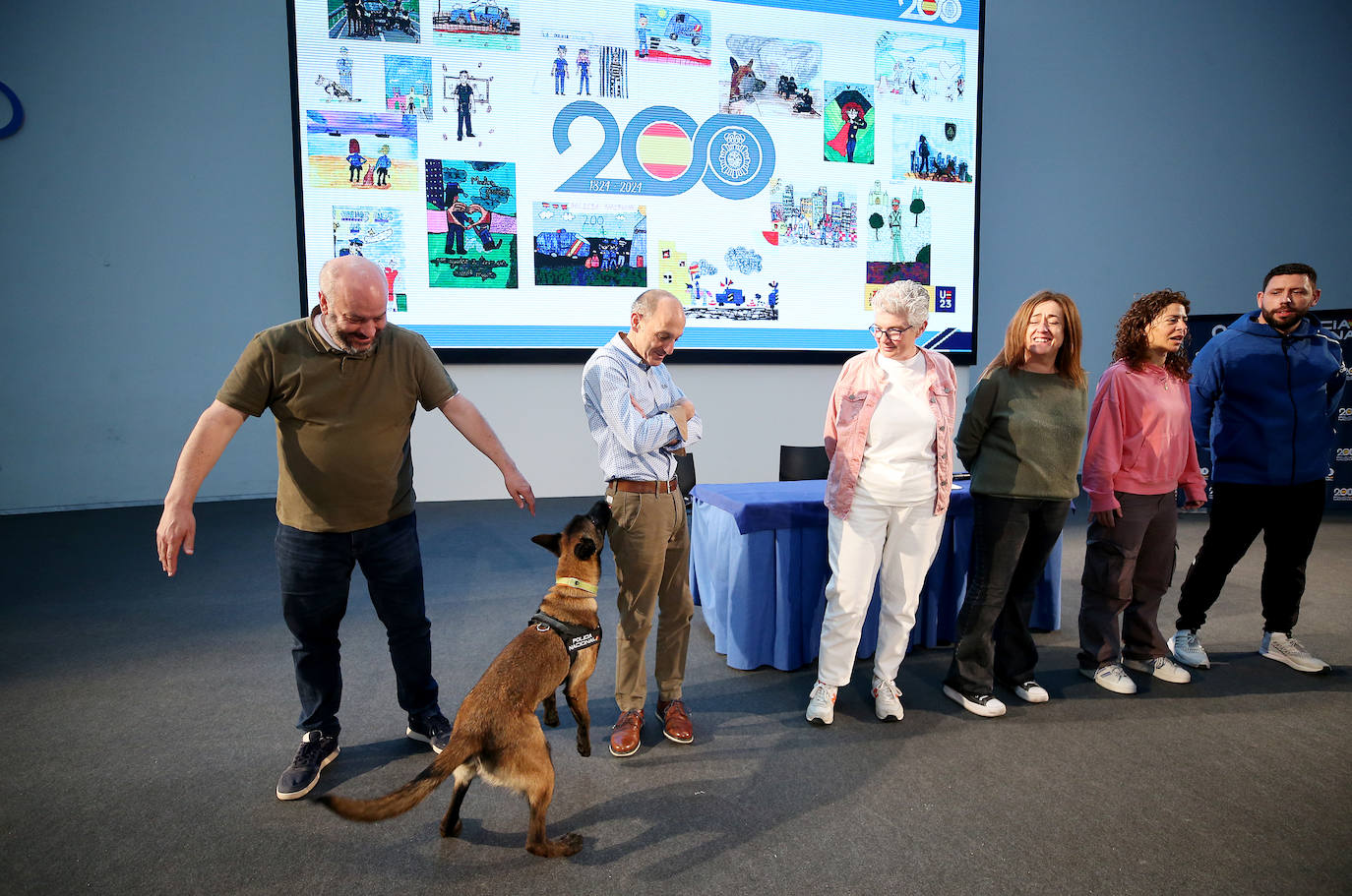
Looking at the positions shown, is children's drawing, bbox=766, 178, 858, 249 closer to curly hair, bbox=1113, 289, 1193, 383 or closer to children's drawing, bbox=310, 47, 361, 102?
children's drawing, bbox=310, 47, 361, 102

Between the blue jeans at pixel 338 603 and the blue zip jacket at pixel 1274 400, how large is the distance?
10.1 feet

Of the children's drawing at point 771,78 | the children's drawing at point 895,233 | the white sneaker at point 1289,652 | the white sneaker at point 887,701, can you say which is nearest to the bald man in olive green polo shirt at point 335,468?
the white sneaker at point 887,701

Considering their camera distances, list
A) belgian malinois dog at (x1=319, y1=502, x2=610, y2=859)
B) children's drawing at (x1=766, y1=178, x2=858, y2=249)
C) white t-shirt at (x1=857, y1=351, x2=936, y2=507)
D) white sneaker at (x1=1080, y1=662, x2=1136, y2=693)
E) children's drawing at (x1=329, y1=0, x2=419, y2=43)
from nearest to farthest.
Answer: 1. belgian malinois dog at (x1=319, y1=502, x2=610, y2=859)
2. white t-shirt at (x1=857, y1=351, x2=936, y2=507)
3. white sneaker at (x1=1080, y1=662, x2=1136, y2=693)
4. children's drawing at (x1=329, y1=0, x2=419, y2=43)
5. children's drawing at (x1=766, y1=178, x2=858, y2=249)

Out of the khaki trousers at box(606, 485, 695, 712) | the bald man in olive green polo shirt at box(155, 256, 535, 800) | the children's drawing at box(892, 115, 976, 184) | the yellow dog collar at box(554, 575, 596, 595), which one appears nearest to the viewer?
the bald man in olive green polo shirt at box(155, 256, 535, 800)

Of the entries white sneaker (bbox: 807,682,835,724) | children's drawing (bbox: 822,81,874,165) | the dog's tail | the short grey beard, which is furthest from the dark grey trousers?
children's drawing (bbox: 822,81,874,165)

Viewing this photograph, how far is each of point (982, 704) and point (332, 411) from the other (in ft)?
7.61

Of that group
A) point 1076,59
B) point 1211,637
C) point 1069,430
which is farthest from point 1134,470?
point 1076,59

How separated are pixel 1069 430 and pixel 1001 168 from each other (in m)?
5.44

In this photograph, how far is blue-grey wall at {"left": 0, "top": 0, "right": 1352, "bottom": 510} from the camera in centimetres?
530

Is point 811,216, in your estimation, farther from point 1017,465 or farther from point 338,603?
point 338,603

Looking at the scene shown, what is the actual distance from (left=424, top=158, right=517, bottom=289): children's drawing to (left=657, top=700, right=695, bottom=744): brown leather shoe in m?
3.97

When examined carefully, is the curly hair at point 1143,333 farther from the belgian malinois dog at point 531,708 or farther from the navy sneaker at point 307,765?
the navy sneaker at point 307,765

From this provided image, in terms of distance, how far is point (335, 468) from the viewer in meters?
1.85

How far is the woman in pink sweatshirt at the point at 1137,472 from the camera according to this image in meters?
2.40
